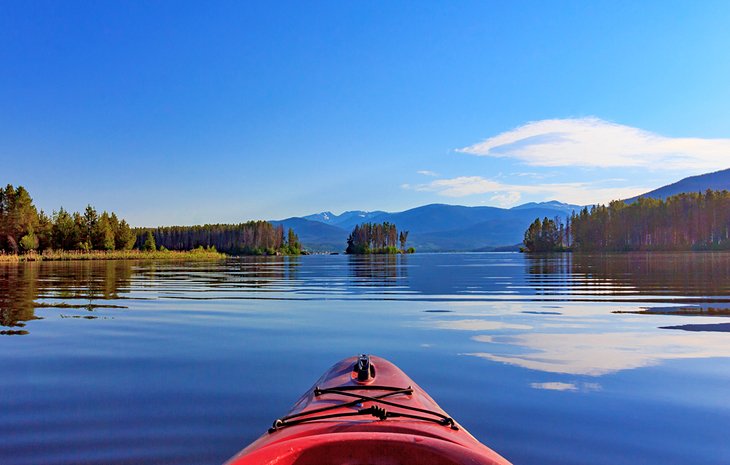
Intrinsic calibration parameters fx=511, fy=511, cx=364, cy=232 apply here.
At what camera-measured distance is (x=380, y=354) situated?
10.5 metres

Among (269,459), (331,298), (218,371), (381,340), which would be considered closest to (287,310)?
(331,298)

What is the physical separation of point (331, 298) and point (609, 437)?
645 inches

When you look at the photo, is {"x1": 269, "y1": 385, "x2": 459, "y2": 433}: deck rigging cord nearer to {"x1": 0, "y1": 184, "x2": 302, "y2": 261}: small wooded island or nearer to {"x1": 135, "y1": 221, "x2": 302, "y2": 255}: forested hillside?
{"x1": 0, "y1": 184, "x2": 302, "y2": 261}: small wooded island

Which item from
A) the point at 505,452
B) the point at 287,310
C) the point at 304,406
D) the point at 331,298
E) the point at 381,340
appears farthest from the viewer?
the point at 331,298

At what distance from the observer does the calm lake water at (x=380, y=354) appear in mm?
5840

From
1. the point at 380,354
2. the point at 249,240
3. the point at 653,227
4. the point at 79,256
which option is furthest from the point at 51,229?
the point at 653,227

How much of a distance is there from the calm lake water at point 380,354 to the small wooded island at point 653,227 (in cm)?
12718

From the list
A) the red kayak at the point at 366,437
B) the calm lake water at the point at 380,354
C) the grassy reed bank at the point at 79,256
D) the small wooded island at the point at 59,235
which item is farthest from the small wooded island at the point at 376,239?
the red kayak at the point at 366,437

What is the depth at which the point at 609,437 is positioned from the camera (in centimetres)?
599

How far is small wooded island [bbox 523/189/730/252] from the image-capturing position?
123062mm

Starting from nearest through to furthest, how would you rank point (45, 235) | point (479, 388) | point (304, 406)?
point (304, 406) → point (479, 388) → point (45, 235)

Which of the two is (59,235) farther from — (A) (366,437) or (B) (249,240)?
(A) (366,437)

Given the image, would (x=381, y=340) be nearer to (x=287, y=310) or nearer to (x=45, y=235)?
(x=287, y=310)

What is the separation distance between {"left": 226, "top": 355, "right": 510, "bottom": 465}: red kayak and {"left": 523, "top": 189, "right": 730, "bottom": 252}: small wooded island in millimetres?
139324
